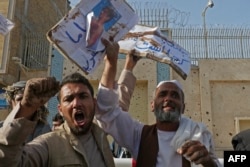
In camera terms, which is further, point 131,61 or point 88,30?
point 131,61

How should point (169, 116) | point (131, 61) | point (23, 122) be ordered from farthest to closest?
point (131, 61)
point (169, 116)
point (23, 122)

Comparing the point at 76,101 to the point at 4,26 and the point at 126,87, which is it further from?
the point at 4,26

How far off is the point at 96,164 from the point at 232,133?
10583mm

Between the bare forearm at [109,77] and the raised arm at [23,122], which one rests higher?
the bare forearm at [109,77]

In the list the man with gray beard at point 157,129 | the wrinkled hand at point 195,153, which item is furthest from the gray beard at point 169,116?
the wrinkled hand at point 195,153

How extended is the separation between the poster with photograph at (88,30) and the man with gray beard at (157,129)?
17cm

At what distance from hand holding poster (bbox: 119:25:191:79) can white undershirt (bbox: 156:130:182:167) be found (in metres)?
0.96

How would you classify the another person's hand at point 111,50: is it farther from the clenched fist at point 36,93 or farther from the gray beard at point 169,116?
the clenched fist at point 36,93

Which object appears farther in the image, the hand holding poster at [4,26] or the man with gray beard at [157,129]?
the hand holding poster at [4,26]

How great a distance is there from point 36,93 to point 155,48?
1.80 meters

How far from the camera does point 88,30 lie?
2662mm

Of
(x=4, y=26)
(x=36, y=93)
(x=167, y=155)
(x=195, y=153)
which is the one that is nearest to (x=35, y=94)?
(x=36, y=93)

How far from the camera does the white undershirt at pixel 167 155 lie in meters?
2.22

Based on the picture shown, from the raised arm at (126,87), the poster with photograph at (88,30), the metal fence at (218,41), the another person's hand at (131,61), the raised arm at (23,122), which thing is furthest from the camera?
the metal fence at (218,41)
